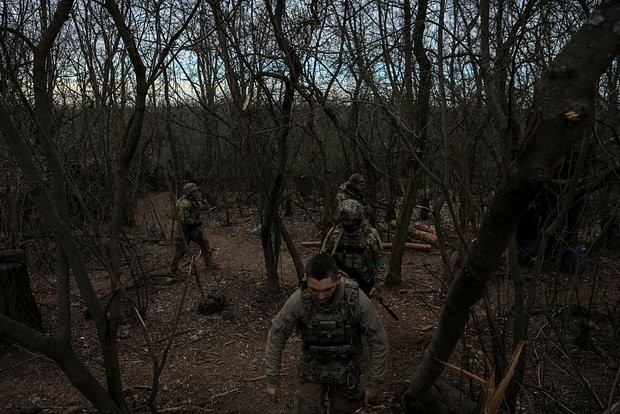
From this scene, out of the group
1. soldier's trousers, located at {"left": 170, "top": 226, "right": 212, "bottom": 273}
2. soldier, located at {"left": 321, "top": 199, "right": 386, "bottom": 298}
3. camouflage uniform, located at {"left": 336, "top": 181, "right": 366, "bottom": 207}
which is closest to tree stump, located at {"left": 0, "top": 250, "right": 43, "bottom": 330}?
soldier's trousers, located at {"left": 170, "top": 226, "right": 212, "bottom": 273}

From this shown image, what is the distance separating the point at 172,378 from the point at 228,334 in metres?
1.12

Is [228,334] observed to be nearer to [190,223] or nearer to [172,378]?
[172,378]

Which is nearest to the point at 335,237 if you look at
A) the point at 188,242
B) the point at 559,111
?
the point at 188,242

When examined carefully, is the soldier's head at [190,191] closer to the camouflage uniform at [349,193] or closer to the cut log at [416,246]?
the camouflage uniform at [349,193]

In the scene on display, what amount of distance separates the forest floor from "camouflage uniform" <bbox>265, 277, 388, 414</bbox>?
21.7 inches

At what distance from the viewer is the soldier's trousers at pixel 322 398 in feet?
10.3

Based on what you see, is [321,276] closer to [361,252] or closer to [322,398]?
[322,398]

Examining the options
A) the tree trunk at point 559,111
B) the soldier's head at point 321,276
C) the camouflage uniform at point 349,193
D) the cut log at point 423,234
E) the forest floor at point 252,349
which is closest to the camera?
the tree trunk at point 559,111

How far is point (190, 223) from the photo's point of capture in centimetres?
777

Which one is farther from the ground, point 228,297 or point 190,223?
point 190,223

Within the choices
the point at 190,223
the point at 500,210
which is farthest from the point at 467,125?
the point at 190,223

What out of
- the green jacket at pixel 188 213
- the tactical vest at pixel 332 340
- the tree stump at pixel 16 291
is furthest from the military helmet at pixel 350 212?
the green jacket at pixel 188 213

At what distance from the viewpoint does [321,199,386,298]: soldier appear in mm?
4910

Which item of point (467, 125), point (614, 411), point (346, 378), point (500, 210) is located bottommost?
point (346, 378)
